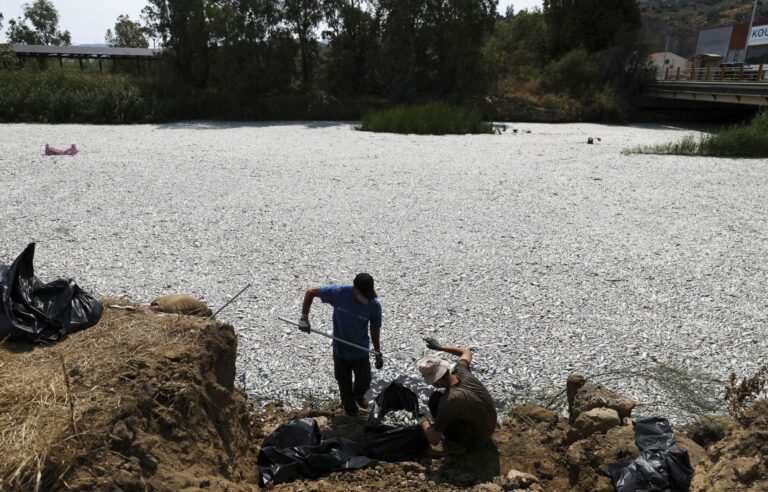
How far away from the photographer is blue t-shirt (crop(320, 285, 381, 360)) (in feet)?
15.5

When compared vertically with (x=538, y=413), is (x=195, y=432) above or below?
above

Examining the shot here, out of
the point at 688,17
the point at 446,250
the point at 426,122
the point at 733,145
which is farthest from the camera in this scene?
the point at 688,17

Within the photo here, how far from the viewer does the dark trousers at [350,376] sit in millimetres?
4789

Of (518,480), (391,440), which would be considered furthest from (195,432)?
(518,480)

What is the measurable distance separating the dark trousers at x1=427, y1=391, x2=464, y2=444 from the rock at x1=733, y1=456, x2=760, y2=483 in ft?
5.92

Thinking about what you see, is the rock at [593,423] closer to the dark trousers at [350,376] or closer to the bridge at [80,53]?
the dark trousers at [350,376]

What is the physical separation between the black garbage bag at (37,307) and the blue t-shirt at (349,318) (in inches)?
77.0

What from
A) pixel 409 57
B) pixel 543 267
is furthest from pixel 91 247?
pixel 409 57

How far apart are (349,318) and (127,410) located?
2.05 m

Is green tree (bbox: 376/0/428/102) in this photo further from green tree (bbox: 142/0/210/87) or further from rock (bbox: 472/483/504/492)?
rock (bbox: 472/483/504/492)

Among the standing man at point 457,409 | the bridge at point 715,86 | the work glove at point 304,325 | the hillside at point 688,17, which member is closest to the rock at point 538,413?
the standing man at point 457,409

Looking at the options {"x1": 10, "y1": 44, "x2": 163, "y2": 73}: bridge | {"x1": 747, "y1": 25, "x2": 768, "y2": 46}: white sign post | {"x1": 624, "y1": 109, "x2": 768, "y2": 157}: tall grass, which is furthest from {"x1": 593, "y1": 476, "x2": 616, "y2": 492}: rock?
{"x1": 747, "y1": 25, "x2": 768, "y2": 46}: white sign post

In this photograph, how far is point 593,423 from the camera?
415 centimetres

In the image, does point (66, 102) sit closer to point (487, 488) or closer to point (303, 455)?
point (303, 455)
